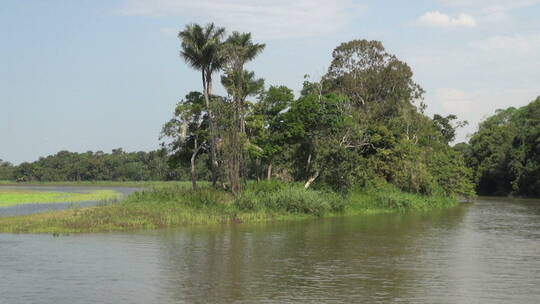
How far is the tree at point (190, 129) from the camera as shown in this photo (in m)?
53.4

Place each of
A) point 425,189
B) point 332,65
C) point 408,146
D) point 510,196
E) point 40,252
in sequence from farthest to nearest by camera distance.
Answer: point 510,196, point 332,65, point 425,189, point 408,146, point 40,252

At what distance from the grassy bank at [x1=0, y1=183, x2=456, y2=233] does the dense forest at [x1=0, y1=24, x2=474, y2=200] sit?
2235 mm

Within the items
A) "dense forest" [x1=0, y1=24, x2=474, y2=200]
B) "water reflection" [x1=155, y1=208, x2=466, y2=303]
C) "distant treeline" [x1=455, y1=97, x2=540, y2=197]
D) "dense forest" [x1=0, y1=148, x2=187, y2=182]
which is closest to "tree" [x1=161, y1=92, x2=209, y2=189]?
"dense forest" [x1=0, y1=24, x2=474, y2=200]

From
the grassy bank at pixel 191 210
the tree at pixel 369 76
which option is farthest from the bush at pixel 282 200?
the tree at pixel 369 76

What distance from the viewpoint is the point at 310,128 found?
5569 centimetres

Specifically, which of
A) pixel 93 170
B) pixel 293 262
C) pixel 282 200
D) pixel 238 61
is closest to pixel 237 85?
pixel 238 61

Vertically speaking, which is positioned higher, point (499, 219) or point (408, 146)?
point (408, 146)

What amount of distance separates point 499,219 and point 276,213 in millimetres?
20536

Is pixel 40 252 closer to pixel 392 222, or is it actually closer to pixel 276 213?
pixel 276 213

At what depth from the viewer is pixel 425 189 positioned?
69.7m

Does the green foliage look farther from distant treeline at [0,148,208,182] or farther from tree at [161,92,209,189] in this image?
tree at [161,92,209,189]

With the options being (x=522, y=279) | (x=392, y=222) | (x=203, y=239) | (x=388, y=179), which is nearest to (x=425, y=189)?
(x=388, y=179)

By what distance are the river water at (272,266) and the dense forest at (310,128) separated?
552 inches

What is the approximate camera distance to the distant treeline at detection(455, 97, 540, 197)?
97750 mm
